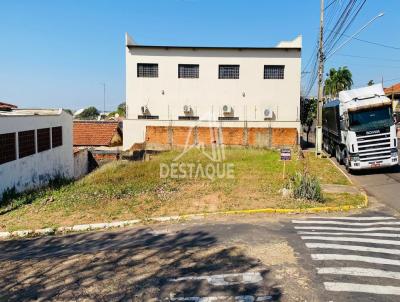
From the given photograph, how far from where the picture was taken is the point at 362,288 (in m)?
6.43

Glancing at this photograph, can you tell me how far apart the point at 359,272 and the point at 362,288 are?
2.41 ft

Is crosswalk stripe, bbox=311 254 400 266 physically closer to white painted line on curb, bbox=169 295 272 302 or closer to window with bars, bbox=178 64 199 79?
white painted line on curb, bbox=169 295 272 302

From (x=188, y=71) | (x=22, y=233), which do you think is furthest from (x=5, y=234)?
(x=188, y=71)

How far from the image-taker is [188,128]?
3288 cm

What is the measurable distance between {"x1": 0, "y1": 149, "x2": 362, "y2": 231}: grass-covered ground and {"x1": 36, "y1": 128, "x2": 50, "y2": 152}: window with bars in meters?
3.72

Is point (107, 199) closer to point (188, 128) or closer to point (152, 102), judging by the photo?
point (188, 128)

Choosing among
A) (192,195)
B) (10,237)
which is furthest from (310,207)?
(10,237)

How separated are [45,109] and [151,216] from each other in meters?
16.6

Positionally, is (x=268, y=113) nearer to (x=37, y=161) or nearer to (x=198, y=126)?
(x=198, y=126)

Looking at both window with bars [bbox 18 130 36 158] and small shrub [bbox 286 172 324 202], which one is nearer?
small shrub [bbox 286 172 324 202]

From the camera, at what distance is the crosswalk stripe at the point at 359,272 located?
700 centimetres

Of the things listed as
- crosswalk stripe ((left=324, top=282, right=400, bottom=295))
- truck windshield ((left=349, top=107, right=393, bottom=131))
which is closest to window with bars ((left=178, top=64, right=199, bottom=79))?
truck windshield ((left=349, top=107, right=393, bottom=131))

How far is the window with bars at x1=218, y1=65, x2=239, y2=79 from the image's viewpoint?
34781 mm

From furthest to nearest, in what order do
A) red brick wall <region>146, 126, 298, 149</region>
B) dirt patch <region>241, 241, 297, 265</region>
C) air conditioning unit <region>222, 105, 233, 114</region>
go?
air conditioning unit <region>222, 105, 233, 114</region> → red brick wall <region>146, 126, 298, 149</region> → dirt patch <region>241, 241, 297, 265</region>
